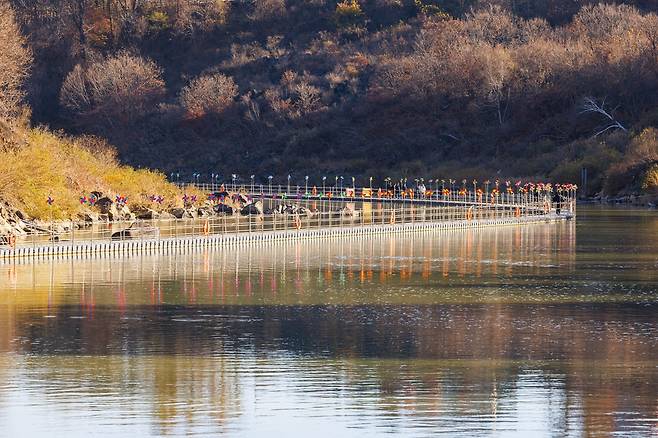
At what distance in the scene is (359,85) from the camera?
148750 millimetres

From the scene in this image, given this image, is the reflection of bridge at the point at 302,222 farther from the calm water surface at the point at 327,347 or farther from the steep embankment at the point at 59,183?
the steep embankment at the point at 59,183

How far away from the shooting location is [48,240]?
5609cm

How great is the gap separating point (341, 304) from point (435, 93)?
103034mm

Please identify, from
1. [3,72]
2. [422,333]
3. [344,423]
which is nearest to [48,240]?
[422,333]

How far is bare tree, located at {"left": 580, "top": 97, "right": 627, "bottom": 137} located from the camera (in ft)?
408

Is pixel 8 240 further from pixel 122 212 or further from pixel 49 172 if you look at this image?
pixel 122 212

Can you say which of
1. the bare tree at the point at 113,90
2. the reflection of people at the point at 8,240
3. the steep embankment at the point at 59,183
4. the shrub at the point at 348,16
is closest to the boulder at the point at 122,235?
the steep embankment at the point at 59,183

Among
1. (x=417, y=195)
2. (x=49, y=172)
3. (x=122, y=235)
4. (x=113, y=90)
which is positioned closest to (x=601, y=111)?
(x=417, y=195)

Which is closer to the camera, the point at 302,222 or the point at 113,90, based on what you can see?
the point at 302,222

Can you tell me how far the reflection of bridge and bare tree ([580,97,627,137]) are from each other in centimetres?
1595

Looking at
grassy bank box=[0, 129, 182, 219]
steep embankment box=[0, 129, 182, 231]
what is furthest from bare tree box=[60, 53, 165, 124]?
steep embankment box=[0, 129, 182, 231]

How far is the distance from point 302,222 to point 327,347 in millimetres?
46010

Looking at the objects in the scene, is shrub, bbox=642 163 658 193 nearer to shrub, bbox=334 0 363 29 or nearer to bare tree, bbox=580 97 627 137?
bare tree, bbox=580 97 627 137

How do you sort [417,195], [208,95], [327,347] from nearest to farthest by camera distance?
1. [327,347]
2. [417,195]
3. [208,95]
